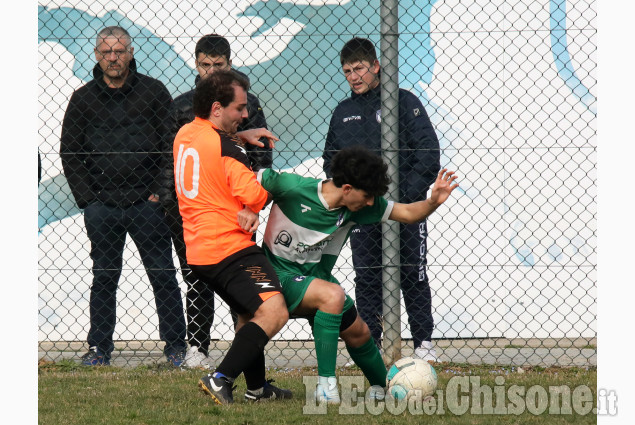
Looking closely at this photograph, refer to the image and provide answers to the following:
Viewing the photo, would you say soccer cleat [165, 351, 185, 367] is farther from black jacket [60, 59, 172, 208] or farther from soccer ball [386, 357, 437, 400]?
soccer ball [386, 357, 437, 400]

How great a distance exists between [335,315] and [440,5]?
325 cm

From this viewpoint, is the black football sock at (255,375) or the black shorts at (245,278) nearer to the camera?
the black shorts at (245,278)

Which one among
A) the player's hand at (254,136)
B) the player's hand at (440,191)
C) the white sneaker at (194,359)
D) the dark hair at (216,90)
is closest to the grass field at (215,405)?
the white sneaker at (194,359)

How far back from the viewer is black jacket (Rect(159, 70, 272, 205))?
5.58 m

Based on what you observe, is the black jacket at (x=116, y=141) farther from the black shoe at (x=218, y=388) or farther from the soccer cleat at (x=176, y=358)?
the black shoe at (x=218, y=388)

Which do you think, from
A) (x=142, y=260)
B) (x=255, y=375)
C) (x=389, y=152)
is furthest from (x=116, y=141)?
(x=255, y=375)

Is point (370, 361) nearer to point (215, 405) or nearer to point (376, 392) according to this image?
point (376, 392)

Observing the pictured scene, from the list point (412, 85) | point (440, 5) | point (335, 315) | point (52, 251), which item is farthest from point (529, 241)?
point (52, 251)

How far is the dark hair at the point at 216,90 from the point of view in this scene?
444 cm

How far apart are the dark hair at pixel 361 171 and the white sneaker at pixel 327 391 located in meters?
0.98

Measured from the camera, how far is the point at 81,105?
5.90 m

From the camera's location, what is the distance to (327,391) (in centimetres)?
431

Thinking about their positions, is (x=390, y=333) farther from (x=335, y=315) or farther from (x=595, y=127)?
(x=595, y=127)

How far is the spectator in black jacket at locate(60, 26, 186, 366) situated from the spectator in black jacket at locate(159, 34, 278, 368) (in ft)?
0.33
